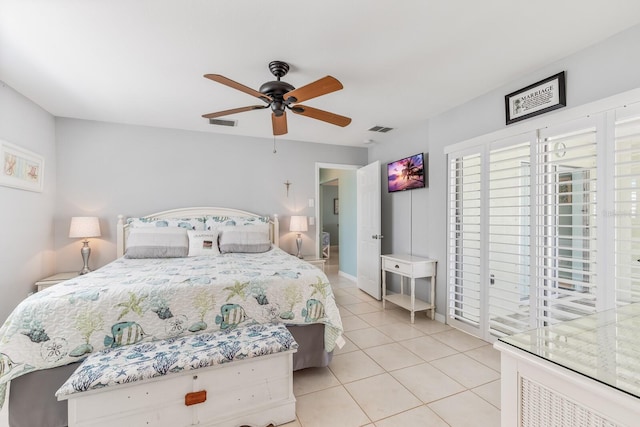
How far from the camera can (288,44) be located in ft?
6.74

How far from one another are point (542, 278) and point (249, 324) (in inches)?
93.0

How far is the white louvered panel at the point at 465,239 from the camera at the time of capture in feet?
9.68

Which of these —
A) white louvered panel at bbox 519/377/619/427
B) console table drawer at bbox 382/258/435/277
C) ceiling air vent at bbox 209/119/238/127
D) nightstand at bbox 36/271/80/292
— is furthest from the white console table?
nightstand at bbox 36/271/80/292

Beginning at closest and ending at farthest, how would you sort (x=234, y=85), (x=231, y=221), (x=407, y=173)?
(x=234, y=85), (x=407, y=173), (x=231, y=221)

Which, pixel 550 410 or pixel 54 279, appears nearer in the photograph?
pixel 550 410

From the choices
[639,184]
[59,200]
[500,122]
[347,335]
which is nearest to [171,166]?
[59,200]

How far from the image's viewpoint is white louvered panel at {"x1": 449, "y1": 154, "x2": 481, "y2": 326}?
295 cm

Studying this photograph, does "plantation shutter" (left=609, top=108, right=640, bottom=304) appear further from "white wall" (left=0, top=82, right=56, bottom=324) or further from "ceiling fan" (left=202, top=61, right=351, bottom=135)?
"white wall" (left=0, top=82, right=56, bottom=324)

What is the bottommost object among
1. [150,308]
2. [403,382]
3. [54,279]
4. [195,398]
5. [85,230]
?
[403,382]

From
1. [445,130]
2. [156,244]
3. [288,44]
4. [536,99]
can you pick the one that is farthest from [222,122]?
[536,99]

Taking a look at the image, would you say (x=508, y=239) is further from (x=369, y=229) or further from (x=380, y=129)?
(x=380, y=129)

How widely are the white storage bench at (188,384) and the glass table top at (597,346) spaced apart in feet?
4.41

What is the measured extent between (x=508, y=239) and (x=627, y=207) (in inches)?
41.3

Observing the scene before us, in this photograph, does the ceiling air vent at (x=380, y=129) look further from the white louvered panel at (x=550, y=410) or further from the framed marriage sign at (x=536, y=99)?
the white louvered panel at (x=550, y=410)
